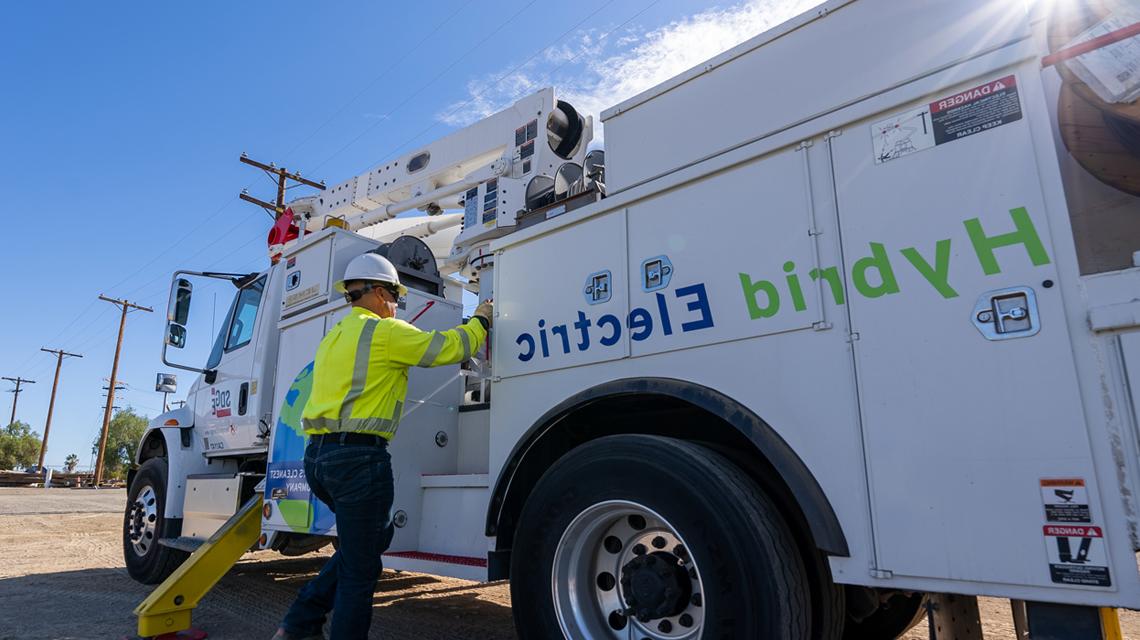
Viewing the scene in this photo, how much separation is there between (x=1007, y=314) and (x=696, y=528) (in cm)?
117

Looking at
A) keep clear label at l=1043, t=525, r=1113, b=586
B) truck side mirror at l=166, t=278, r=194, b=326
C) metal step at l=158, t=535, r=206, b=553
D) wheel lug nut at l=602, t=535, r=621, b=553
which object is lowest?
metal step at l=158, t=535, r=206, b=553

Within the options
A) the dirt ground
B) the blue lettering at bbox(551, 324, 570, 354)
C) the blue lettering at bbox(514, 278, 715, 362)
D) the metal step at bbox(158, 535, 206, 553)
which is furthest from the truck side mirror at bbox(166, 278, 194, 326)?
the blue lettering at bbox(551, 324, 570, 354)

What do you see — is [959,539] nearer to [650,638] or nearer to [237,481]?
[650,638]

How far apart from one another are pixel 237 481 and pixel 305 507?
4.93 feet

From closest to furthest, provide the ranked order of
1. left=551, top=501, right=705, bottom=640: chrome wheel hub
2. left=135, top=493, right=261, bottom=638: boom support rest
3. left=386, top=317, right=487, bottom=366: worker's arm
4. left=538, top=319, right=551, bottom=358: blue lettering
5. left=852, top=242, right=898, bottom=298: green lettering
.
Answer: left=852, top=242, right=898, bottom=298: green lettering → left=551, top=501, right=705, bottom=640: chrome wheel hub → left=538, top=319, right=551, bottom=358: blue lettering → left=386, top=317, right=487, bottom=366: worker's arm → left=135, top=493, right=261, bottom=638: boom support rest

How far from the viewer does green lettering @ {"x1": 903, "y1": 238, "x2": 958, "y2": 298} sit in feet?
6.83

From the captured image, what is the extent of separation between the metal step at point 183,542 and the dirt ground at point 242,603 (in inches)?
17.7

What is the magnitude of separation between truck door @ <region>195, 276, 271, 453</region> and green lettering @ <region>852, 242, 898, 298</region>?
4.54 m

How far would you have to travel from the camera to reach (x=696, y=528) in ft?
7.78

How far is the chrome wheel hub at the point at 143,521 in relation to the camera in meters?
6.05

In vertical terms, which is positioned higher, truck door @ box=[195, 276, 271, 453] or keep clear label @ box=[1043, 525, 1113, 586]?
truck door @ box=[195, 276, 271, 453]

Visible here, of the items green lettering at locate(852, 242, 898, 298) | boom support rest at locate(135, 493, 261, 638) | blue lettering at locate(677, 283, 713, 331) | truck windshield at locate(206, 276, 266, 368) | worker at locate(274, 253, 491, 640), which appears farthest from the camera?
truck windshield at locate(206, 276, 266, 368)

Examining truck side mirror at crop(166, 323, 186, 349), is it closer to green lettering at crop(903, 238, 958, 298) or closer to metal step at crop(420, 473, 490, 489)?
metal step at crop(420, 473, 490, 489)

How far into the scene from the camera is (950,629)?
2154 mm
